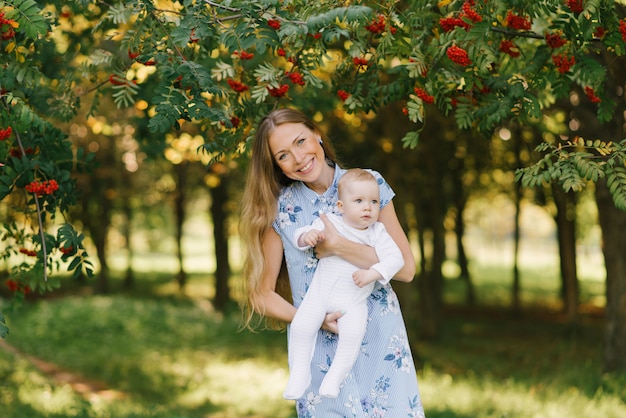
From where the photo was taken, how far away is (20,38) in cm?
401

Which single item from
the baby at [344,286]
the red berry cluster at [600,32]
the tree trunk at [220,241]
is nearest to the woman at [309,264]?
Result: the baby at [344,286]

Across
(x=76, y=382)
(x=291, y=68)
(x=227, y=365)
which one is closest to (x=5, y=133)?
(x=291, y=68)

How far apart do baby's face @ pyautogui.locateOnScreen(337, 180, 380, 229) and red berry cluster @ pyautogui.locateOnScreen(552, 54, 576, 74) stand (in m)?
1.43

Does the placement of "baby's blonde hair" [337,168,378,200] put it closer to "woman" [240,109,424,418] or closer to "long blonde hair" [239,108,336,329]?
"woman" [240,109,424,418]

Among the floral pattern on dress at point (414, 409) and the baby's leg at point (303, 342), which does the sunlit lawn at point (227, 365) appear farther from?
the baby's leg at point (303, 342)

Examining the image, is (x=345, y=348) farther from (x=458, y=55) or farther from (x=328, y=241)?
(x=458, y=55)

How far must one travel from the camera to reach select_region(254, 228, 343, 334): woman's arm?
3.20 m

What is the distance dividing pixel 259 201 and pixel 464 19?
1.33 m

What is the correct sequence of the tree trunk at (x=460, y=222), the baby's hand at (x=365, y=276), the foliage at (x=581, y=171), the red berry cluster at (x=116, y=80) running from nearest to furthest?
the baby's hand at (x=365, y=276) → the foliage at (x=581, y=171) → the red berry cluster at (x=116, y=80) → the tree trunk at (x=460, y=222)

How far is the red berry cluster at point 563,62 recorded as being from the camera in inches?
148

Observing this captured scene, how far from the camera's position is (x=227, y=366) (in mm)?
10766

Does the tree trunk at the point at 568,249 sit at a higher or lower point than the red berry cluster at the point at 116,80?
lower

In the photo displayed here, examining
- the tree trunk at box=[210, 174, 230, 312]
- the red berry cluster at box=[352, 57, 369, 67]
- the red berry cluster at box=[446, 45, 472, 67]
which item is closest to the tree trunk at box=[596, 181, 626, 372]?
the red berry cluster at box=[352, 57, 369, 67]

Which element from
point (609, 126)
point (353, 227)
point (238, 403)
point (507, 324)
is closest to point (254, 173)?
point (353, 227)
